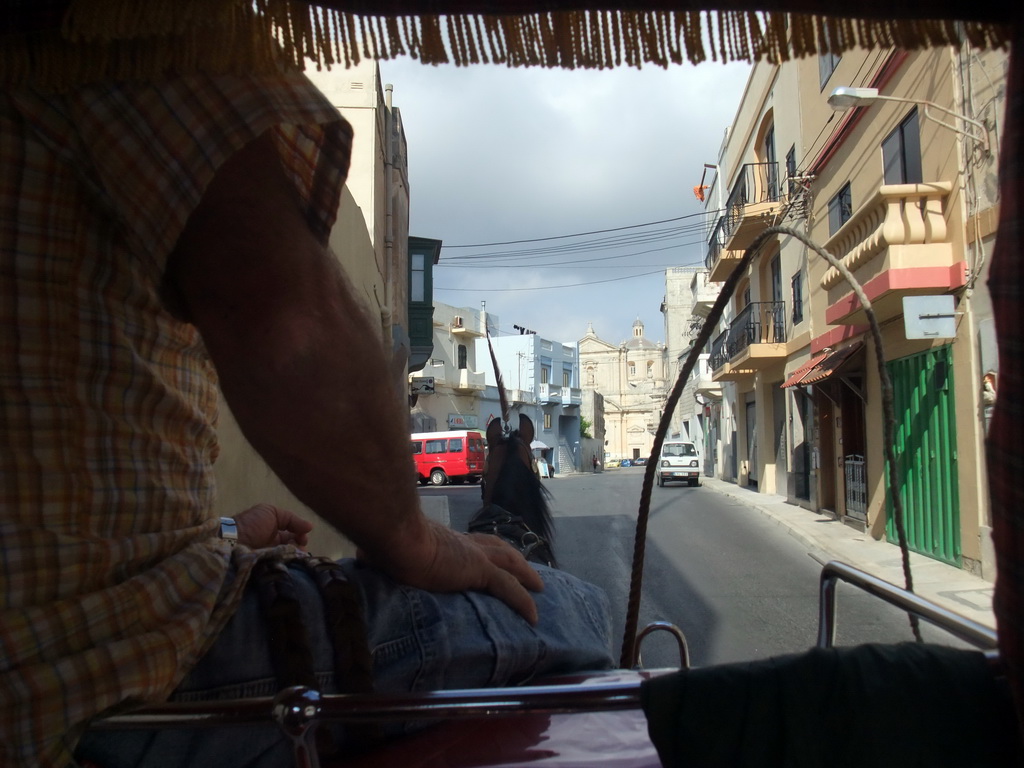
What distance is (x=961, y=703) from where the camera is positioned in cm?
67

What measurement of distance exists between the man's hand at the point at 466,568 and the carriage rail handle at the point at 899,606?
0.51 m

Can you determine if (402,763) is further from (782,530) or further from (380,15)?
(782,530)

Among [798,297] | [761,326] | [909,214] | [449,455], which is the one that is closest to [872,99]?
[909,214]

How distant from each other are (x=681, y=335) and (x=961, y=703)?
32.0m

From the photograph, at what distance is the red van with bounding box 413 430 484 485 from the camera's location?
2664cm

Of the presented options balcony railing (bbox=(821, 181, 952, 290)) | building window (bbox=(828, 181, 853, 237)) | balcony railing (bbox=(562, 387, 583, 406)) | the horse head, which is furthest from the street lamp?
balcony railing (bbox=(562, 387, 583, 406))

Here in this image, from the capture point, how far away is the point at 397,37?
0.67 m

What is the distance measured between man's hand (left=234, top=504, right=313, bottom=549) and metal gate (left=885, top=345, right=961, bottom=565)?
25.7 feet

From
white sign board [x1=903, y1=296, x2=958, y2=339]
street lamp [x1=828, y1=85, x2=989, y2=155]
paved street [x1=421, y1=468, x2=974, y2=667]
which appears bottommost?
paved street [x1=421, y1=468, x2=974, y2=667]

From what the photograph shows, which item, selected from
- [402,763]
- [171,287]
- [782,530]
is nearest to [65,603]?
[171,287]

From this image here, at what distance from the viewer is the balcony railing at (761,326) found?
15265 mm

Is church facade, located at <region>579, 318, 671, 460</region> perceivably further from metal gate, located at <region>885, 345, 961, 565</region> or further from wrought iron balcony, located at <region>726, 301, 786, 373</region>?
metal gate, located at <region>885, 345, 961, 565</region>

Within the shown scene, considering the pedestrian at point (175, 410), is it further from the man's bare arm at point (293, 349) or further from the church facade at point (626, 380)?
the church facade at point (626, 380)

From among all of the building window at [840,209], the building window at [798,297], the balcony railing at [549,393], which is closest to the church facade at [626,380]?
the balcony railing at [549,393]
